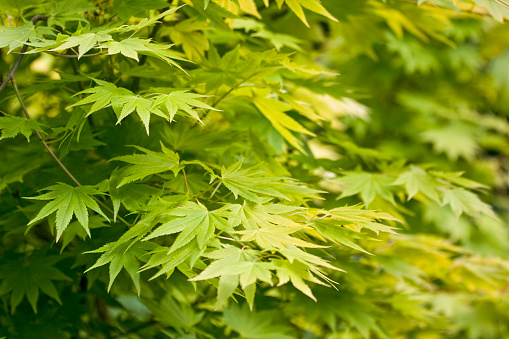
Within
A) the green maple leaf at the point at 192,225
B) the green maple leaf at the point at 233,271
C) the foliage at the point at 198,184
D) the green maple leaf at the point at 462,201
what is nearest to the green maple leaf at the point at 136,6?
the foliage at the point at 198,184

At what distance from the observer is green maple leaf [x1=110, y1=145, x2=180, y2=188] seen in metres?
0.87

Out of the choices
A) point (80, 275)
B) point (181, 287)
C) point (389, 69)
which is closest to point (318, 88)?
point (181, 287)

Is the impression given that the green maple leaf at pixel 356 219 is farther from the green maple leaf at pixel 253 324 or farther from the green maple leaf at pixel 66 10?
the green maple leaf at pixel 66 10

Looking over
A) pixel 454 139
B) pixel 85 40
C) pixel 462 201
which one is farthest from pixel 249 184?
pixel 454 139

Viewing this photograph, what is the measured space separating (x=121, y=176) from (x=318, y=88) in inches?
27.4

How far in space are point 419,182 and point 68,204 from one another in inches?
32.3

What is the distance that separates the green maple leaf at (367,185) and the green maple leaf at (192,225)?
458mm

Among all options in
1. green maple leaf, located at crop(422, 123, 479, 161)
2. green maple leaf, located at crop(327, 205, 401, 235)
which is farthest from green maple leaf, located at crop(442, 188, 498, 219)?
green maple leaf, located at crop(422, 123, 479, 161)

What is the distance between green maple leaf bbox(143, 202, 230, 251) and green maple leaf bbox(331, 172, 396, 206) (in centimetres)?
46

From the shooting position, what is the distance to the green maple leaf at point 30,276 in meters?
1.07

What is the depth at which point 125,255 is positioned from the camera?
0.85m

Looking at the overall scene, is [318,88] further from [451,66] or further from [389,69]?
[451,66]

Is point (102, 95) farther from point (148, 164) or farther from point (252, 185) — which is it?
point (252, 185)

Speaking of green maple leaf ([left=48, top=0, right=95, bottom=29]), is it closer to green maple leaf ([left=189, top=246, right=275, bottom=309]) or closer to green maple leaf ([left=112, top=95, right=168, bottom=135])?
green maple leaf ([left=112, top=95, right=168, bottom=135])
